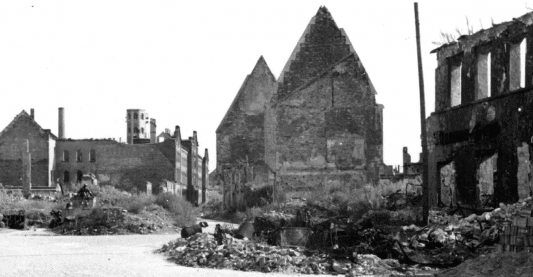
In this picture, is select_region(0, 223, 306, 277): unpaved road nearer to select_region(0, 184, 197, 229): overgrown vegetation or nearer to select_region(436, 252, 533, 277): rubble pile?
select_region(436, 252, 533, 277): rubble pile

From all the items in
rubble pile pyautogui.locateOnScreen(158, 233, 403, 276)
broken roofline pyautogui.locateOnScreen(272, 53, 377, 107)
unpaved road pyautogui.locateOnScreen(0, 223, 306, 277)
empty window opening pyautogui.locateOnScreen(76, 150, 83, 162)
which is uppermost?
broken roofline pyautogui.locateOnScreen(272, 53, 377, 107)

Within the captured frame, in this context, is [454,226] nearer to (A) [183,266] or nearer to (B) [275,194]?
(A) [183,266]

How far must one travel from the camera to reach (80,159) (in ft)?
242

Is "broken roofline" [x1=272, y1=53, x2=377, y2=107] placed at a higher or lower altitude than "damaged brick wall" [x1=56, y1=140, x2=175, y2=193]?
higher

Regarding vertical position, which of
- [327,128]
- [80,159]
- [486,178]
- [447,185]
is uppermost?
[327,128]

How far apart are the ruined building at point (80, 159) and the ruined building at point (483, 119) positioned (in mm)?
43994

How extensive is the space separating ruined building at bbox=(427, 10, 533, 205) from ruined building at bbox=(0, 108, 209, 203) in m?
44.0

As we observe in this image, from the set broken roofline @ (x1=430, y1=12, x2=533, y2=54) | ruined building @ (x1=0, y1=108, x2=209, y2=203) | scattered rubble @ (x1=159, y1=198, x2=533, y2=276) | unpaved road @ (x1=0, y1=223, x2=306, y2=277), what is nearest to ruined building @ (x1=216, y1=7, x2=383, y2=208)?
broken roofline @ (x1=430, y1=12, x2=533, y2=54)

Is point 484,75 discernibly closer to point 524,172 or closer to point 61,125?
point 524,172

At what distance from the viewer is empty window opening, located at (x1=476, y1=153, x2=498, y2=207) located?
24656 millimetres

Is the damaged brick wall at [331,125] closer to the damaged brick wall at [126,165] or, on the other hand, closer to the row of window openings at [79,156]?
the damaged brick wall at [126,165]

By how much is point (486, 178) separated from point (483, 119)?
2.15m

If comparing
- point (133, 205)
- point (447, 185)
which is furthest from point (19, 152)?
point (447, 185)

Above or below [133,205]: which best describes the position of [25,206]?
below
